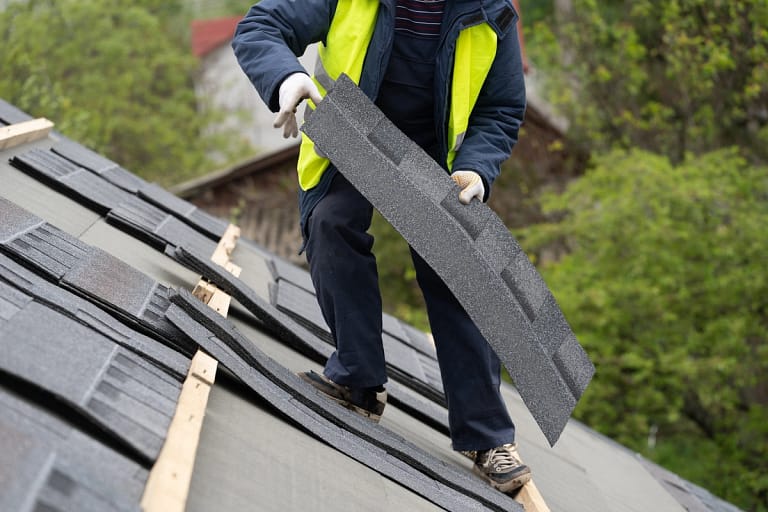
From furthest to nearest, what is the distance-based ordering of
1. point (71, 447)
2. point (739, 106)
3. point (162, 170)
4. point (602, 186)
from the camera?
1. point (162, 170)
2. point (739, 106)
3. point (602, 186)
4. point (71, 447)

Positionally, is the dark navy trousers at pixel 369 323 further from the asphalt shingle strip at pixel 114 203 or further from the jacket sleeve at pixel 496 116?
the asphalt shingle strip at pixel 114 203

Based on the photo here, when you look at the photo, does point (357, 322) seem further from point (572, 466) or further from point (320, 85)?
point (572, 466)

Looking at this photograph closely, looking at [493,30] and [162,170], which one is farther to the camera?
[162,170]

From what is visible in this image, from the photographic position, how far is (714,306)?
410 inches

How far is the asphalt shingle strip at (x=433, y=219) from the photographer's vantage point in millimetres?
3002

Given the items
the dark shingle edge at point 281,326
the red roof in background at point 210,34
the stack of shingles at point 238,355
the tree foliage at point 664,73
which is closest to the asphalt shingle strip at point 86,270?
the stack of shingles at point 238,355

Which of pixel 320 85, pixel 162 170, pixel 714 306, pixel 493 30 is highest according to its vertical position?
pixel 162 170

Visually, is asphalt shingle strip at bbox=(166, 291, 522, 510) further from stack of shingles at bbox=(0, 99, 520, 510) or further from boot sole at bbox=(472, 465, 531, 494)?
boot sole at bbox=(472, 465, 531, 494)

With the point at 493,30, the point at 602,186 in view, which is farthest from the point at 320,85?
the point at 602,186

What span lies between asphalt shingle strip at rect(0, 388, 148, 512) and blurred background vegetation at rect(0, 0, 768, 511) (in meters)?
8.44

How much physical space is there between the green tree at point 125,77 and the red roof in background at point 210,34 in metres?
4.32

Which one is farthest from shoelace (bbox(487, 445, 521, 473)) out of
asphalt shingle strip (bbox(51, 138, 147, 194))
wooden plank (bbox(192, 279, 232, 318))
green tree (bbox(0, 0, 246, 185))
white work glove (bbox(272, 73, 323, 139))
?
green tree (bbox(0, 0, 246, 185))

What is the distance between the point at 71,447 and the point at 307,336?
227cm

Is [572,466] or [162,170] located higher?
[162,170]
